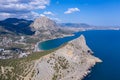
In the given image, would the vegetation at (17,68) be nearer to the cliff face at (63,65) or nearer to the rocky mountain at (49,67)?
the rocky mountain at (49,67)

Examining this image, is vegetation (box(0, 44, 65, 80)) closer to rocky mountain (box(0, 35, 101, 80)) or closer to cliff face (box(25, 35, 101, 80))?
rocky mountain (box(0, 35, 101, 80))

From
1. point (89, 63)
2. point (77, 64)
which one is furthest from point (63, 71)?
point (89, 63)

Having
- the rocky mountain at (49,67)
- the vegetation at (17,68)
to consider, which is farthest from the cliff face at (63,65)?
the vegetation at (17,68)

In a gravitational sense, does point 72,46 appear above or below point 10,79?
above

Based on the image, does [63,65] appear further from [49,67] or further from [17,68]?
[17,68]

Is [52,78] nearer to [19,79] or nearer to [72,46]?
[19,79]

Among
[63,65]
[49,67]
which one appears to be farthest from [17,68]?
[63,65]

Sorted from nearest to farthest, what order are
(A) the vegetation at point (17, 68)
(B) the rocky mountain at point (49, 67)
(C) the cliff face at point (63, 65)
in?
1. (A) the vegetation at point (17, 68)
2. (B) the rocky mountain at point (49, 67)
3. (C) the cliff face at point (63, 65)

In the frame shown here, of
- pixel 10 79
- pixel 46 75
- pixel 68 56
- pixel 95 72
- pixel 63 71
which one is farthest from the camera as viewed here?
pixel 68 56

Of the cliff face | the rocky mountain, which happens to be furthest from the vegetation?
the cliff face
